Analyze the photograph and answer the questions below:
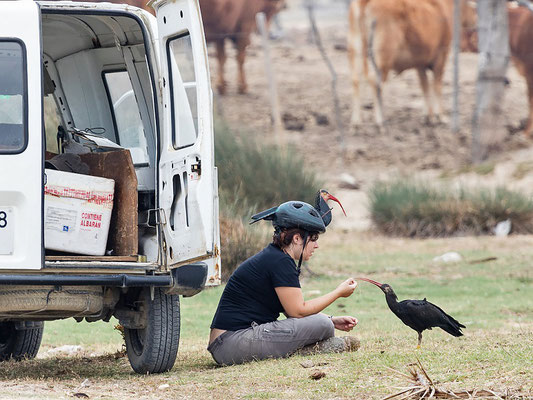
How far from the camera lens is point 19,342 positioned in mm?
8734

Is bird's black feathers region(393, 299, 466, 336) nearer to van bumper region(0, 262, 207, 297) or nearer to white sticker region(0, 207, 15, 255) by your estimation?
van bumper region(0, 262, 207, 297)

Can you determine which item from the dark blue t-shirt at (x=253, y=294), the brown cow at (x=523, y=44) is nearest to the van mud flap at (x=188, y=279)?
the dark blue t-shirt at (x=253, y=294)

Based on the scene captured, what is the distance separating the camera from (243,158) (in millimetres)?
17125

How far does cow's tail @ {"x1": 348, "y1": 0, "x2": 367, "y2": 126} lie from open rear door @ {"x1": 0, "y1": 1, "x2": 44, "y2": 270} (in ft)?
58.0

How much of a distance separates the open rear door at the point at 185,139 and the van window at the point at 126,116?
0.66 meters

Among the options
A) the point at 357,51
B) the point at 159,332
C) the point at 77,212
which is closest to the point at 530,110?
the point at 357,51

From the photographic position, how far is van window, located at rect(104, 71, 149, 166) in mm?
8359

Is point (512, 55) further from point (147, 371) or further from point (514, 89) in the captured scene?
point (147, 371)

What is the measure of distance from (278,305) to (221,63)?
1743 cm

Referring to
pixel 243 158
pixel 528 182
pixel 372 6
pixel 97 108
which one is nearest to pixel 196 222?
pixel 97 108

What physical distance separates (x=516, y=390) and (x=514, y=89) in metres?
23.1

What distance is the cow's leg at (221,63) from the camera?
24.4 metres

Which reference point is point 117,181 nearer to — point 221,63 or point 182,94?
point 182,94

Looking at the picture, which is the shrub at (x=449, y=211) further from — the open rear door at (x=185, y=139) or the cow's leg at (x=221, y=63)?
the open rear door at (x=185, y=139)
